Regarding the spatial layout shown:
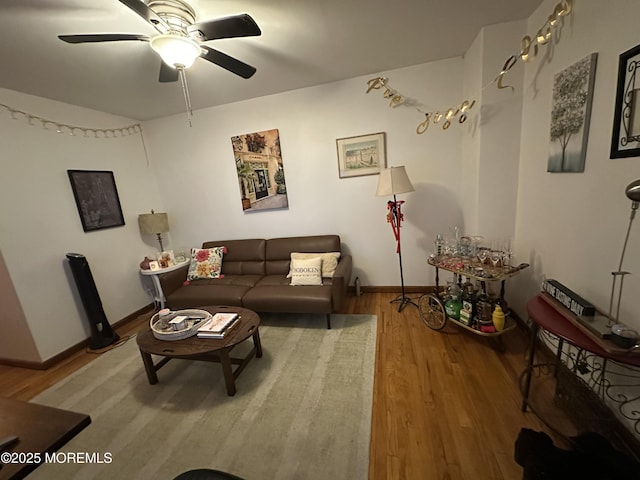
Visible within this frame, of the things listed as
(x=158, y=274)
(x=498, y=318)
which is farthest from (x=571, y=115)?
(x=158, y=274)

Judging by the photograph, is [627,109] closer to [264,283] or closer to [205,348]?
Answer: [205,348]

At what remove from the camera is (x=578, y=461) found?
104 cm

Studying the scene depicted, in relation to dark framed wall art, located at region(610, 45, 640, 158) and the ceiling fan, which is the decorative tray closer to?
the ceiling fan

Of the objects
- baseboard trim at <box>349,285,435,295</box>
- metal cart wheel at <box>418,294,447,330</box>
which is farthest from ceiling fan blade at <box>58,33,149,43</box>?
baseboard trim at <box>349,285,435,295</box>

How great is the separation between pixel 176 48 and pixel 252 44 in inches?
31.6

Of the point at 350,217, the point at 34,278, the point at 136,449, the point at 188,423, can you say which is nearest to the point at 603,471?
the point at 188,423

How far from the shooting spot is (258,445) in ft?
4.85

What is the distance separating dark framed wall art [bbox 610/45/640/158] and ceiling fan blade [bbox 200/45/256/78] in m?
2.08

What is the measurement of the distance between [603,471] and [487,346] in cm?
111

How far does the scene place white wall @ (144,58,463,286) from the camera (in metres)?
2.80

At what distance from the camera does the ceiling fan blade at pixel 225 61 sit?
160cm

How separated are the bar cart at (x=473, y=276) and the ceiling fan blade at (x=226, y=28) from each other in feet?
7.02

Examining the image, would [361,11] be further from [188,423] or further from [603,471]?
[188,423]

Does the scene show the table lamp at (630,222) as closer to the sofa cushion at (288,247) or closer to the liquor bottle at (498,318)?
the liquor bottle at (498,318)
